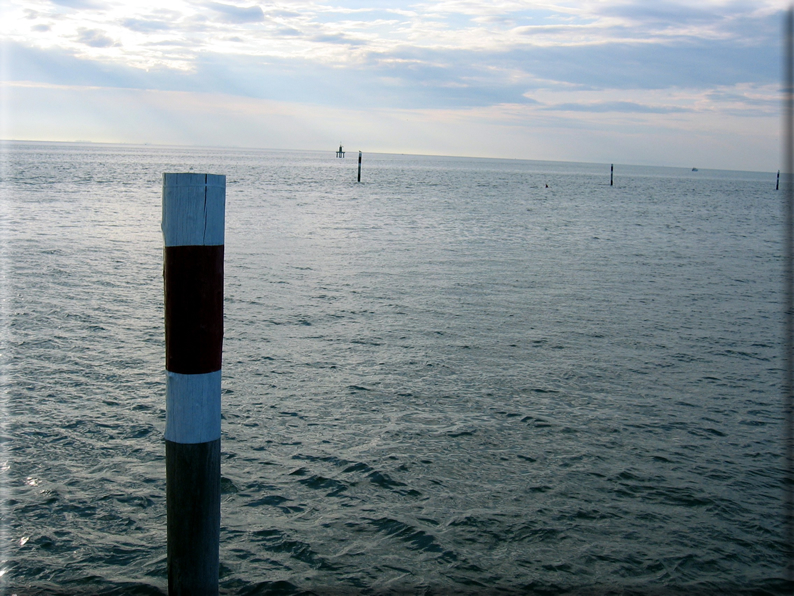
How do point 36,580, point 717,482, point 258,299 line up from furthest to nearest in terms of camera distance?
point 258,299 < point 717,482 < point 36,580

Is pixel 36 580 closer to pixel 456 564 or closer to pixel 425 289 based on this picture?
pixel 456 564

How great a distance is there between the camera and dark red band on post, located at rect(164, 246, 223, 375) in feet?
7.03

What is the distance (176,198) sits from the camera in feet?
6.93

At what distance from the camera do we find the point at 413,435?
542 cm

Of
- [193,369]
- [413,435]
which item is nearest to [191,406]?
[193,369]

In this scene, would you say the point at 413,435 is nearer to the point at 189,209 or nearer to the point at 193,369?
the point at 193,369

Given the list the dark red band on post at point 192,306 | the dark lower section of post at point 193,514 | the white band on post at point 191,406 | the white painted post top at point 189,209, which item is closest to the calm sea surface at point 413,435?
the dark lower section of post at point 193,514

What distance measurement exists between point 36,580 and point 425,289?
9092 millimetres

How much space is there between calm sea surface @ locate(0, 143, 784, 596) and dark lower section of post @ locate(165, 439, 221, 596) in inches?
40.4

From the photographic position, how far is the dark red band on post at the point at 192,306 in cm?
214

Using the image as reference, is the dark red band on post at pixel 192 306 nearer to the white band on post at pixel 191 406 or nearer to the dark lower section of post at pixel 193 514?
the white band on post at pixel 191 406

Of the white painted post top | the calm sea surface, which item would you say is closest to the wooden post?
the white painted post top

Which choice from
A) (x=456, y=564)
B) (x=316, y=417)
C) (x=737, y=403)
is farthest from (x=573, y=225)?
(x=456, y=564)

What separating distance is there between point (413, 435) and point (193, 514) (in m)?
3.23
